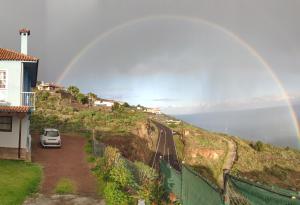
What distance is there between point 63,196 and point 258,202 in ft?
43.9

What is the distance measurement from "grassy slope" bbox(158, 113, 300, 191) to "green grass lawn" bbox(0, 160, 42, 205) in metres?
40.7

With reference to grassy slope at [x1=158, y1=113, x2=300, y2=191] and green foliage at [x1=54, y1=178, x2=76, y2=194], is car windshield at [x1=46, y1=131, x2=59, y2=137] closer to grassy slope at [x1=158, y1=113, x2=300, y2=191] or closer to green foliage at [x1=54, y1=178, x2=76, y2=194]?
green foliage at [x1=54, y1=178, x2=76, y2=194]

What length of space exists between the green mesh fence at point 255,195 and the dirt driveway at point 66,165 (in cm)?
1242

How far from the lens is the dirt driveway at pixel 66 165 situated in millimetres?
20750

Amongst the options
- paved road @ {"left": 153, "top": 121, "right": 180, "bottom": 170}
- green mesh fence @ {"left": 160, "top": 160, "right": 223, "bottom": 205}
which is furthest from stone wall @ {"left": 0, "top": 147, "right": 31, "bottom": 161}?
paved road @ {"left": 153, "top": 121, "right": 180, "bottom": 170}

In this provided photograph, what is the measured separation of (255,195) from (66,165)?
22650mm

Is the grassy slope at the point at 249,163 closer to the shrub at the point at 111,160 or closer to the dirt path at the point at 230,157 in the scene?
the dirt path at the point at 230,157

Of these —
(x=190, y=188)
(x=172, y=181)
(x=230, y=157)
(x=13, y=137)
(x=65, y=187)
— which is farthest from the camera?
(x=230, y=157)

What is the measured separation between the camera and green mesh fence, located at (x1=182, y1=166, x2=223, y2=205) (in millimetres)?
8694

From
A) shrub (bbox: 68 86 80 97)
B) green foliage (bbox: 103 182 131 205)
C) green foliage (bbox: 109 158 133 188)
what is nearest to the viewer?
green foliage (bbox: 103 182 131 205)

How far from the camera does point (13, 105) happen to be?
27984mm

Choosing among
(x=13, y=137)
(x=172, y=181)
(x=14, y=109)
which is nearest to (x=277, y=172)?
(x=13, y=137)

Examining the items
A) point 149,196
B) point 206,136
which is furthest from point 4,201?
point 206,136

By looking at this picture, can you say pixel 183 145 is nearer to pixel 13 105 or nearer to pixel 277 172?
pixel 277 172
